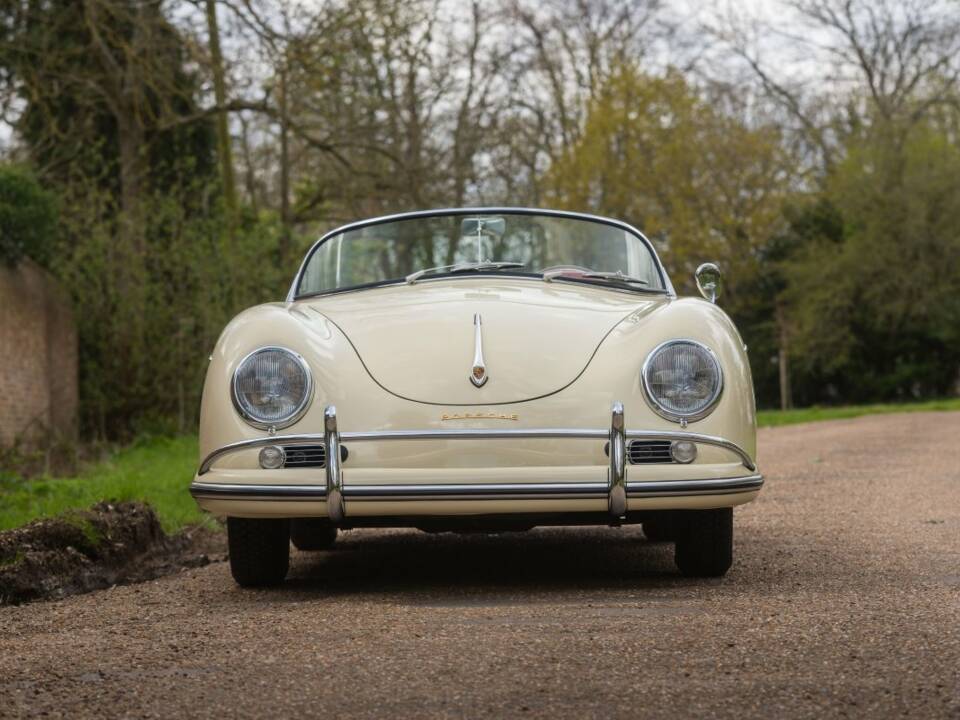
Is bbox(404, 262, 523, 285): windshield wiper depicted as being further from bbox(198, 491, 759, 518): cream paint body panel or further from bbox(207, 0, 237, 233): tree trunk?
bbox(207, 0, 237, 233): tree trunk

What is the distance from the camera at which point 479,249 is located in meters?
5.91

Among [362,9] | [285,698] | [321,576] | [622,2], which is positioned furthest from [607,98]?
[285,698]

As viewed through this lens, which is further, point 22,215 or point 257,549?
point 22,215

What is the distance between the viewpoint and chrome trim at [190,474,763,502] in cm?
421

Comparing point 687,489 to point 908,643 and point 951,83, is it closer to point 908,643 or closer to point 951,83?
point 908,643

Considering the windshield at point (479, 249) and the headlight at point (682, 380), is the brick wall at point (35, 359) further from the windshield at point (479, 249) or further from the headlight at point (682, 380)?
the headlight at point (682, 380)

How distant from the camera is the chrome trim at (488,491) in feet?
13.8

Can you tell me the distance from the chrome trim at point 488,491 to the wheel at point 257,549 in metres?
0.30

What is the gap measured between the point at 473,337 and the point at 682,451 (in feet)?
2.68

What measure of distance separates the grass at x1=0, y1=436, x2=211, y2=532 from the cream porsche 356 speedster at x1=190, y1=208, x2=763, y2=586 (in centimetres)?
199

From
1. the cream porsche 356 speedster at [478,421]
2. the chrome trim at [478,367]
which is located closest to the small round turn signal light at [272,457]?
the cream porsche 356 speedster at [478,421]

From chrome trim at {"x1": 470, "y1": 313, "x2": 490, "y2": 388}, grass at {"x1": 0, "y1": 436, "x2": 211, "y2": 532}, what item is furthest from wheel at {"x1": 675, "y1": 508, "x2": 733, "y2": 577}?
grass at {"x1": 0, "y1": 436, "x2": 211, "y2": 532}

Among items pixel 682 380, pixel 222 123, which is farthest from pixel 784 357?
pixel 682 380

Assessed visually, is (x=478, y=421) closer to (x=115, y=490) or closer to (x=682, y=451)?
(x=682, y=451)
